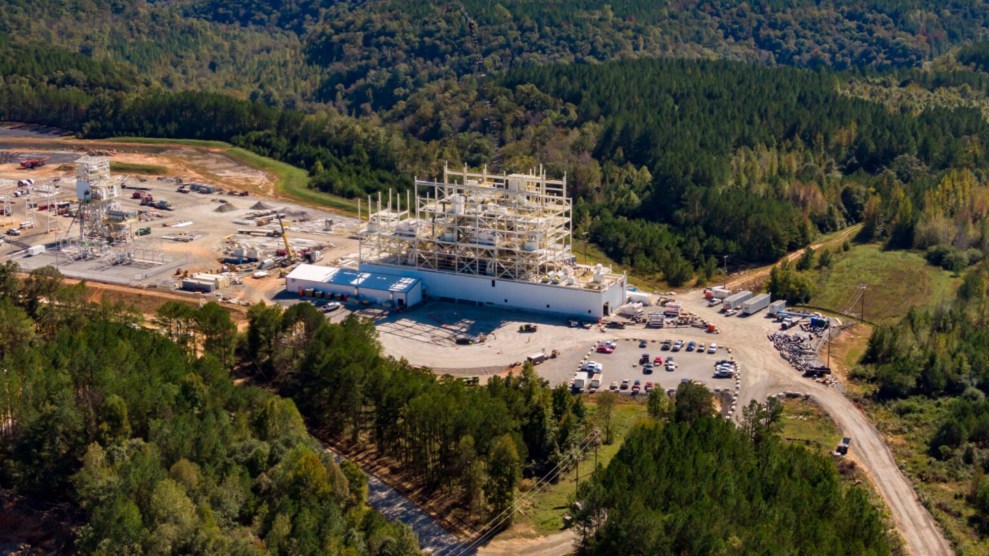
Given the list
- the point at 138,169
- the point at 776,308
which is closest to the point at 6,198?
the point at 138,169

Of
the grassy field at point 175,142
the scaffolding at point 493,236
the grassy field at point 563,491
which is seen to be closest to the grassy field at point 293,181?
the grassy field at point 175,142

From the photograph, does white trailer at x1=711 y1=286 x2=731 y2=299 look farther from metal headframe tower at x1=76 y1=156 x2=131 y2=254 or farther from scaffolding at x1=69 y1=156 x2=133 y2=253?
metal headframe tower at x1=76 y1=156 x2=131 y2=254

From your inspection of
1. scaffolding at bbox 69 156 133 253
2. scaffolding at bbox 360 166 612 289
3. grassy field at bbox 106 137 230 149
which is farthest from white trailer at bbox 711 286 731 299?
grassy field at bbox 106 137 230 149

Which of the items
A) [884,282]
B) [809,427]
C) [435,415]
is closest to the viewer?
[435,415]

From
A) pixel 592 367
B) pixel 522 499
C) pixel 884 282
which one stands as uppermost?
pixel 884 282

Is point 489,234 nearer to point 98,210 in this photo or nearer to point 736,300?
point 736,300

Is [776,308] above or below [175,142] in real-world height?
below

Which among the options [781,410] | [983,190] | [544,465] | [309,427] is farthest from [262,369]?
[983,190]

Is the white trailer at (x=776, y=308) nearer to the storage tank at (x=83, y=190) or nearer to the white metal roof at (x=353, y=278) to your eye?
the white metal roof at (x=353, y=278)
